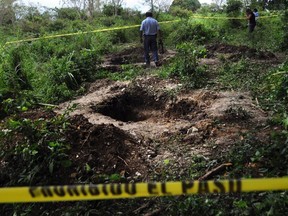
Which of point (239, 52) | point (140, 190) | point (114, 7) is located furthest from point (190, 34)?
point (140, 190)

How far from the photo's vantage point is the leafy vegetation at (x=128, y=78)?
10.7 ft

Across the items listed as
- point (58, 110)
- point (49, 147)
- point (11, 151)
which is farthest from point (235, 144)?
point (58, 110)

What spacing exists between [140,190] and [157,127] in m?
3.39

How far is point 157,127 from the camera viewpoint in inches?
211

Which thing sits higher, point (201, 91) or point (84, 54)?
point (84, 54)

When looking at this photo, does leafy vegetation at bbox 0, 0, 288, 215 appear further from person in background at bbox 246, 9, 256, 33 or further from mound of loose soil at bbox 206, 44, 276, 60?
person in background at bbox 246, 9, 256, 33

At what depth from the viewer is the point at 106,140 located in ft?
14.1

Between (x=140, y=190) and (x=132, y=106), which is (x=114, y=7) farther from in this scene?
(x=140, y=190)

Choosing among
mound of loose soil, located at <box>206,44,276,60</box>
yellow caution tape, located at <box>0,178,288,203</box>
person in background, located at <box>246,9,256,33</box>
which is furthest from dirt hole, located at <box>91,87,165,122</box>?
person in background, located at <box>246,9,256,33</box>

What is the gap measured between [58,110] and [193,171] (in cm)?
350

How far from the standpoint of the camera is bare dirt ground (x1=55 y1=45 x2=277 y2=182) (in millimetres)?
3963

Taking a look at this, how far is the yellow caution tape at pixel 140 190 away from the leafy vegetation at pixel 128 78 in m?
0.89

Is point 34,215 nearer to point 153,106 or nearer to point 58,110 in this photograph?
point 58,110

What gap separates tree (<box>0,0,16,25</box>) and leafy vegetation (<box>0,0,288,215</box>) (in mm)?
1517
